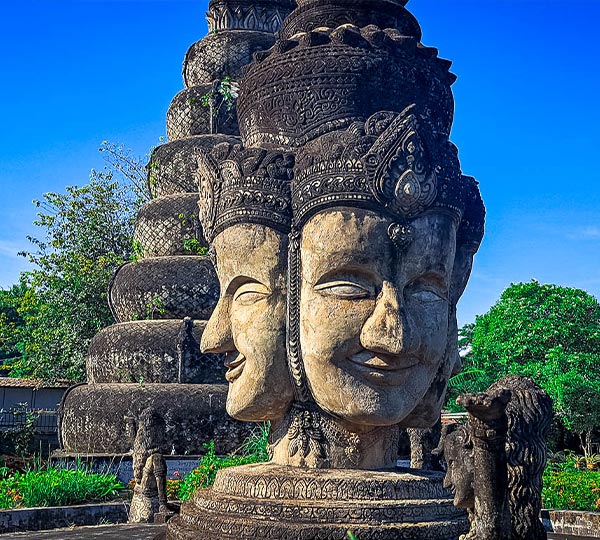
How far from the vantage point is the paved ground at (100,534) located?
6332 millimetres

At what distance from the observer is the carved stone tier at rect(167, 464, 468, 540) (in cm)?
439

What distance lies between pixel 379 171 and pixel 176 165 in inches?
444

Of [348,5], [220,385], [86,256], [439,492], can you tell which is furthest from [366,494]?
[86,256]

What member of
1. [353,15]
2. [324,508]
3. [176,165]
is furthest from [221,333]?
[176,165]

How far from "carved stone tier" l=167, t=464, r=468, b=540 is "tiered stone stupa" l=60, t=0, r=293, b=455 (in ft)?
16.7

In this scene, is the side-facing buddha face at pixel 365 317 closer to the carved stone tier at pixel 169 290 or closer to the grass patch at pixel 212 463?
the grass patch at pixel 212 463

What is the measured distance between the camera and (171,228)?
14.7m

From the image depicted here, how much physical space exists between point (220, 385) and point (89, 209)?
12193 mm

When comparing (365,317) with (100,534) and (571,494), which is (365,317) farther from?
(571,494)

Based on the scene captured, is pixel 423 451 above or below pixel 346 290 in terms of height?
below

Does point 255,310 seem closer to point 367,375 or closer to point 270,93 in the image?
point 367,375

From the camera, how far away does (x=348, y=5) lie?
5863 millimetres

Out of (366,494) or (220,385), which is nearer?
(366,494)

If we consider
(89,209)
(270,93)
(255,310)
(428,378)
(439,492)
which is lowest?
(439,492)
